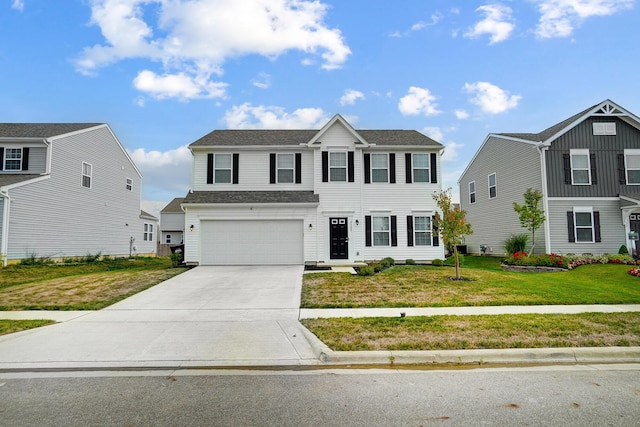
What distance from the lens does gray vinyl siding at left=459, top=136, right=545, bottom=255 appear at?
69.8 feet

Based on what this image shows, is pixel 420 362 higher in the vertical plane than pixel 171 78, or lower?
lower

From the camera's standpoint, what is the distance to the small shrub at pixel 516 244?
20859 mm

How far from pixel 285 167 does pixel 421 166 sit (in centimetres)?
708

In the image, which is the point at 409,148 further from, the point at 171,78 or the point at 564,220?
the point at 171,78

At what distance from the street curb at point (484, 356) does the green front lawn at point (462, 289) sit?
3611 mm

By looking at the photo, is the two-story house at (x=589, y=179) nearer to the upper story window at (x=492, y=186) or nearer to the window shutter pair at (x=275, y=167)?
the upper story window at (x=492, y=186)

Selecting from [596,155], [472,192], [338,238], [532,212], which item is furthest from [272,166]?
[596,155]

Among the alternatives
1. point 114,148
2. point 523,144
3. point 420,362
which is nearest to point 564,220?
point 523,144

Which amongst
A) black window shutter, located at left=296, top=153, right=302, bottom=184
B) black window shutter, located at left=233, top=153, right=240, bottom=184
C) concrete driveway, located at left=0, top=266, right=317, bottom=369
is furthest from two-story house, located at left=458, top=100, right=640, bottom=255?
black window shutter, located at left=233, top=153, right=240, bottom=184

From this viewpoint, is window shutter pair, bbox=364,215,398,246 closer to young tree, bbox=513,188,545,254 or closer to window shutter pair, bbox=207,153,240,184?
young tree, bbox=513,188,545,254

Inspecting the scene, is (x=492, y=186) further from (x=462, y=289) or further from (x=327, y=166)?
(x=462, y=289)

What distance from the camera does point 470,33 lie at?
15.5 meters

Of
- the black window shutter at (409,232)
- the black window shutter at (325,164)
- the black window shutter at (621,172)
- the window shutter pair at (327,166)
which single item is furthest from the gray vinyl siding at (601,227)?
the black window shutter at (325,164)

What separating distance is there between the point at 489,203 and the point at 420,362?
22.2 metres
